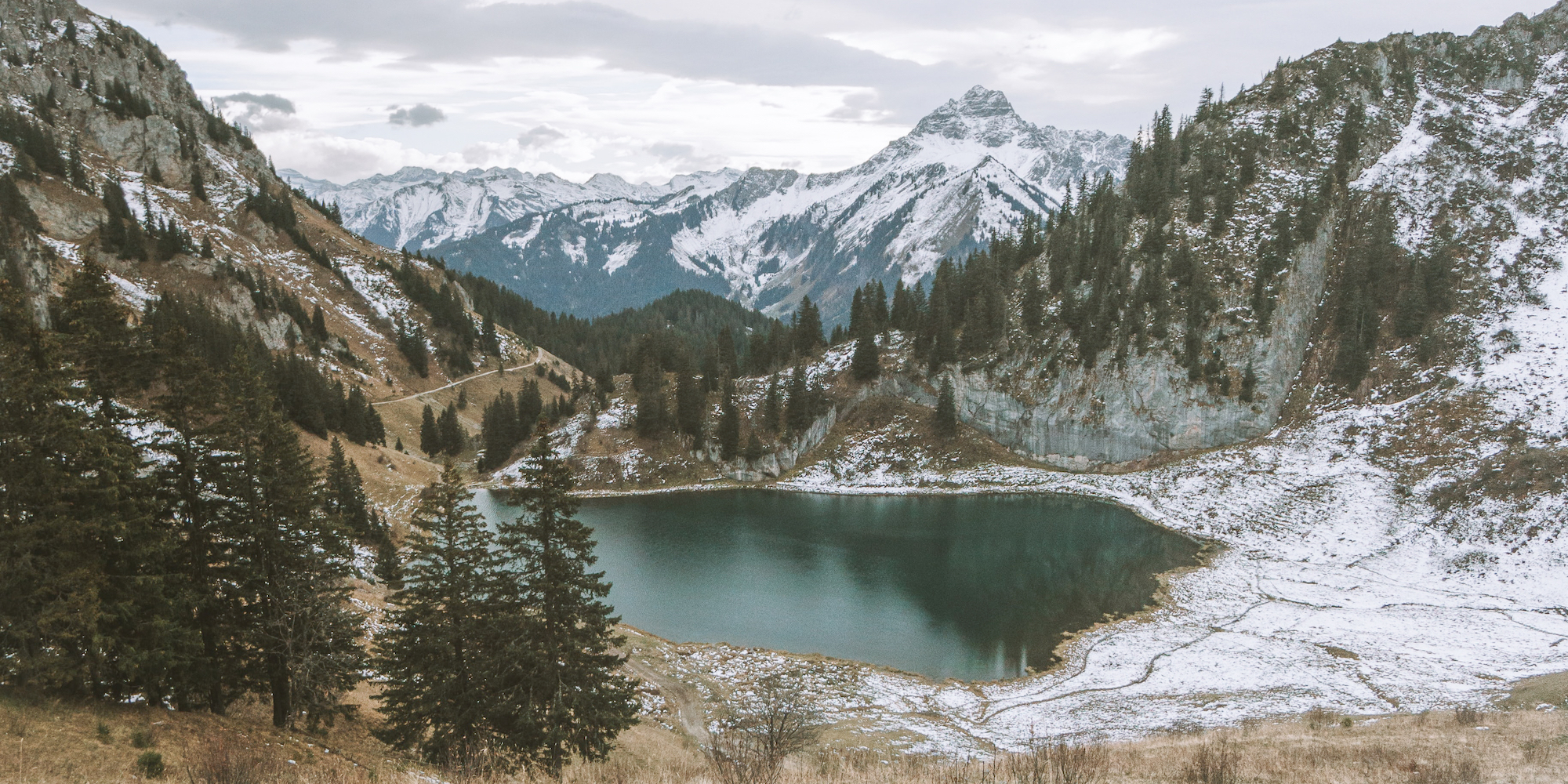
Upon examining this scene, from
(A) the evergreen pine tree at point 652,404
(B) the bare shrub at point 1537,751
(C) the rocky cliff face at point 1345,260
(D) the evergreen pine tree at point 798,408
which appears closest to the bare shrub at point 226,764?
(B) the bare shrub at point 1537,751

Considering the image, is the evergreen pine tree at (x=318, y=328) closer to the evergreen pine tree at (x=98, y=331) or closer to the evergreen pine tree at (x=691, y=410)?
the evergreen pine tree at (x=691, y=410)

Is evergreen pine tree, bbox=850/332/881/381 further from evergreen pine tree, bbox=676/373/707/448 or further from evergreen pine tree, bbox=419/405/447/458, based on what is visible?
evergreen pine tree, bbox=419/405/447/458

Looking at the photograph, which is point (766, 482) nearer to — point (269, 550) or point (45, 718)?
point (269, 550)

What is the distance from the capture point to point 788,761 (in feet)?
68.7

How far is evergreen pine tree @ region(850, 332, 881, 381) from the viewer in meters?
106

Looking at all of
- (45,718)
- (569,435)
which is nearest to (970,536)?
(569,435)

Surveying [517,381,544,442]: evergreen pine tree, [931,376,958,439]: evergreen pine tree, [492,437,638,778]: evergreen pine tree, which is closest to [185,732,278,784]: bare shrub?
[492,437,638,778]: evergreen pine tree

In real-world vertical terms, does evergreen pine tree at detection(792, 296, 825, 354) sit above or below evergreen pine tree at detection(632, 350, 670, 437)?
above

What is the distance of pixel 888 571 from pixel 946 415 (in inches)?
1543

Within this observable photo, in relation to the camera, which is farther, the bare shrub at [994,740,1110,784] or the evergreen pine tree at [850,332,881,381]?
the evergreen pine tree at [850,332,881,381]

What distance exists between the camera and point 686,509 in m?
88.5

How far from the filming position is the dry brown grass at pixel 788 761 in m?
15.1

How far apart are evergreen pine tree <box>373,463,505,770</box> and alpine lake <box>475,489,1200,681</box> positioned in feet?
87.5

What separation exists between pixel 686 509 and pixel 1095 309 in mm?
57398
